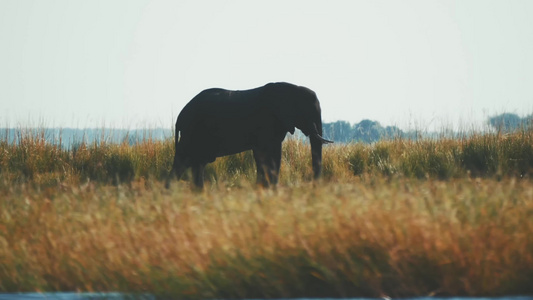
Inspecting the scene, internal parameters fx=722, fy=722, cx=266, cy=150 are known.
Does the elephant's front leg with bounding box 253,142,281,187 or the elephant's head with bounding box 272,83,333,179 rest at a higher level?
the elephant's head with bounding box 272,83,333,179

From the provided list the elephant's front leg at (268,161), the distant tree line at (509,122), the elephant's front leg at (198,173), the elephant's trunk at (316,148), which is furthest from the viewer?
the distant tree line at (509,122)

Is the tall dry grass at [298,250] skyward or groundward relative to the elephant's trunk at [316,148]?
groundward

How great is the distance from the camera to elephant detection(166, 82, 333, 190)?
8781 millimetres

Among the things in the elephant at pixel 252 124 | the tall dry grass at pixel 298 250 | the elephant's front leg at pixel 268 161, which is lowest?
the tall dry grass at pixel 298 250

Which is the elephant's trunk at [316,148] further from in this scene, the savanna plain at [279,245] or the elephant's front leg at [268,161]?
the savanna plain at [279,245]

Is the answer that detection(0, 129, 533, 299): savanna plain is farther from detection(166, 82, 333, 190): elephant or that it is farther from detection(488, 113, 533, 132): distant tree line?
detection(488, 113, 533, 132): distant tree line

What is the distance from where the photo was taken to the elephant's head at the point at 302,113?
881cm

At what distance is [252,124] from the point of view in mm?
8875

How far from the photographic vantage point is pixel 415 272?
415 centimetres

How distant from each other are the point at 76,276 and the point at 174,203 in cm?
102

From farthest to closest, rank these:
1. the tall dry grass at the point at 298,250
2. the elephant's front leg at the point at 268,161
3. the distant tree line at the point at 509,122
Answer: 1. the distant tree line at the point at 509,122
2. the elephant's front leg at the point at 268,161
3. the tall dry grass at the point at 298,250

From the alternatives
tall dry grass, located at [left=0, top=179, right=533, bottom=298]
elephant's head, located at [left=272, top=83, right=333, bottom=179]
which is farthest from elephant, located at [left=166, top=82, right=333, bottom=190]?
tall dry grass, located at [left=0, top=179, right=533, bottom=298]

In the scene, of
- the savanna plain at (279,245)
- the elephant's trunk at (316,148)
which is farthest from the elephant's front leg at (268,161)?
the savanna plain at (279,245)

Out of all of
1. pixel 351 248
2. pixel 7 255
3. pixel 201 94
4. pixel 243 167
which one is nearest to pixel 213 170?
pixel 243 167
